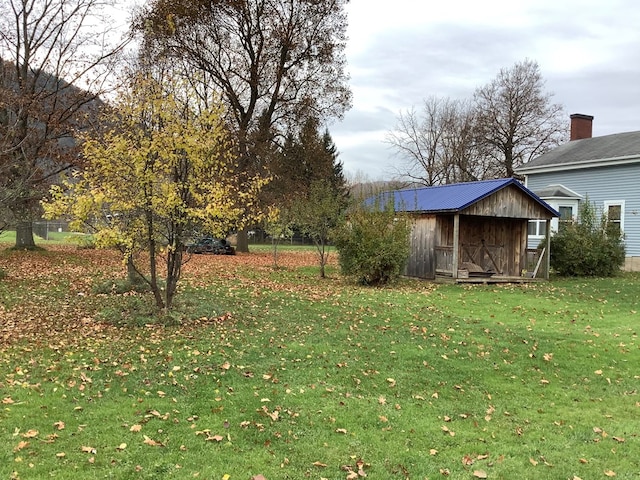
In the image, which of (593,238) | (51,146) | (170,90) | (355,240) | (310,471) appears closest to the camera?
(310,471)

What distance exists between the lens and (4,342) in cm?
762

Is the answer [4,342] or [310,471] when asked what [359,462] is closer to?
[310,471]

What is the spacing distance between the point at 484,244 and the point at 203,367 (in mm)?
15184

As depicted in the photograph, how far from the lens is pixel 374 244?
16.0m

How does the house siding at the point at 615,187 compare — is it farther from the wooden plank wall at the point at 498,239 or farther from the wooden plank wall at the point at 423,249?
the wooden plank wall at the point at 423,249

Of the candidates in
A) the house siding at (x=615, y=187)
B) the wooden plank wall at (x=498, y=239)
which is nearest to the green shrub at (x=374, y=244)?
the wooden plank wall at (x=498, y=239)

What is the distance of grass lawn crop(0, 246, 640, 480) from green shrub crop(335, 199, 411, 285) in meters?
3.94

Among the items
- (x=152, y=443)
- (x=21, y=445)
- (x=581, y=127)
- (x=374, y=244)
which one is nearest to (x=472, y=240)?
(x=374, y=244)

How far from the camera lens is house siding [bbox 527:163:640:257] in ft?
75.8

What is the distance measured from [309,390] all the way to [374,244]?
10.1 meters

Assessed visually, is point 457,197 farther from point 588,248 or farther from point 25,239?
point 25,239

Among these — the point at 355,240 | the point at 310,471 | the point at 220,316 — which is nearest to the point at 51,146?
the point at 355,240

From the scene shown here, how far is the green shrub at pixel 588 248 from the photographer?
1942cm

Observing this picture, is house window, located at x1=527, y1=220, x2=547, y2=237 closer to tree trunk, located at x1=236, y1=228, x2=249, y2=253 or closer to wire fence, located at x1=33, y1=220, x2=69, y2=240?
tree trunk, located at x1=236, y1=228, x2=249, y2=253
